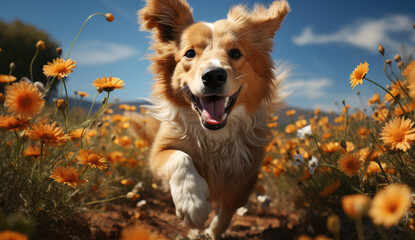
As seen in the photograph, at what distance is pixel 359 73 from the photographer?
5.70 feet

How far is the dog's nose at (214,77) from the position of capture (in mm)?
2211

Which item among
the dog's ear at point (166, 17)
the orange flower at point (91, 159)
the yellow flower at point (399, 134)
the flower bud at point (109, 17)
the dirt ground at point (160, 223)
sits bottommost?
the dirt ground at point (160, 223)

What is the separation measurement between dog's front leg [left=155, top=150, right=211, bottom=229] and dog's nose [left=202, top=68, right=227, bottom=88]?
1.99ft

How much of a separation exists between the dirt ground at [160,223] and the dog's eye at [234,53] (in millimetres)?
1663

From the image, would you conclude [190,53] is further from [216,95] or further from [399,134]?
[399,134]

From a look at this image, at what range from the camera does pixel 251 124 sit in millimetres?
3018

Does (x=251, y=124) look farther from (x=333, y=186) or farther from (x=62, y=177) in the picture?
(x=62, y=177)

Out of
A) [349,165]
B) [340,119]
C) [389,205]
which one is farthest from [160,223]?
[340,119]

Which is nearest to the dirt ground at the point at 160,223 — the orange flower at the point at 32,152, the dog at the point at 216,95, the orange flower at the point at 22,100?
the dog at the point at 216,95

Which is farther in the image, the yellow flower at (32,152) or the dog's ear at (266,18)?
the dog's ear at (266,18)

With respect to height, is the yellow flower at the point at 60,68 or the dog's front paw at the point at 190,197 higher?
the yellow flower at the point at 60,68

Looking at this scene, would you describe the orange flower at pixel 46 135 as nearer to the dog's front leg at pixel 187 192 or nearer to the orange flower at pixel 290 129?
the dog's front leg at pixel 187 192

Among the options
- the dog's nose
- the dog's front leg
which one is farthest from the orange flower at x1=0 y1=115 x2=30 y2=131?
the dog's nose

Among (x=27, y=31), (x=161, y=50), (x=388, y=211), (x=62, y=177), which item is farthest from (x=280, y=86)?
(x=27, y=31)
